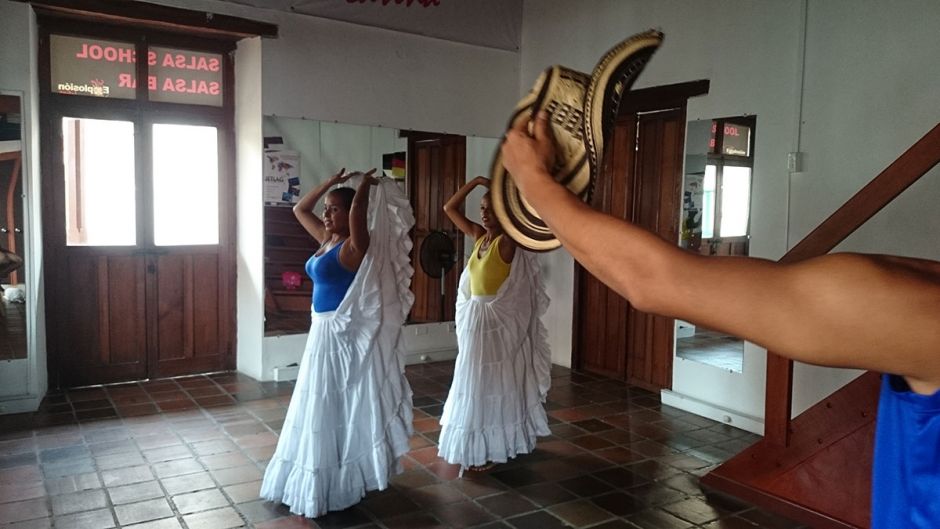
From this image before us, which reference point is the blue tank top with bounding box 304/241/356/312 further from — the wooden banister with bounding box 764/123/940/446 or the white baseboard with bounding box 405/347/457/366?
the white baseboard with bounding box 405/347/457/366

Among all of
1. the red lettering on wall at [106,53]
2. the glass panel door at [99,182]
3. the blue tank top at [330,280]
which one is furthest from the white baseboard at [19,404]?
the blue tank top at [330,280]

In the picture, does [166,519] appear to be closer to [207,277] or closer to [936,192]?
[207,277]

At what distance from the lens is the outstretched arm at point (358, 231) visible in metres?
3.51

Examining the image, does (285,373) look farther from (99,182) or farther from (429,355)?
(99,182)

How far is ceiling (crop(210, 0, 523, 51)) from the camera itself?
608 centimetres

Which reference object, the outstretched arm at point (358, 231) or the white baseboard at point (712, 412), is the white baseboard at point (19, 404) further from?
the white baseboard at point (712, 412)

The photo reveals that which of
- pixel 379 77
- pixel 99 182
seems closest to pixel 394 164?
pixel 379 77

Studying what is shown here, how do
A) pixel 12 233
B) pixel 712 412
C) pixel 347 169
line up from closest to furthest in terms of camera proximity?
pixel 12 233
pixel 712 412
pixel 347 169

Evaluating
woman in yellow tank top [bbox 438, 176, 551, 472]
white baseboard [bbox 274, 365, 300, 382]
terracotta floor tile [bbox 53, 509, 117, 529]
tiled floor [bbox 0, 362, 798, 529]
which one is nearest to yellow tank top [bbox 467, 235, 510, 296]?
woman in yellow tank top [bbox 438, 176, 551, 472]

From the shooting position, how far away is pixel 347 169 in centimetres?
652

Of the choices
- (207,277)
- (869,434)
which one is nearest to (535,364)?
(869,434)

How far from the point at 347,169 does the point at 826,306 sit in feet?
19.4

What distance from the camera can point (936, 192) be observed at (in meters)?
4.12

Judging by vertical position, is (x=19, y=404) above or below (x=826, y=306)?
below
